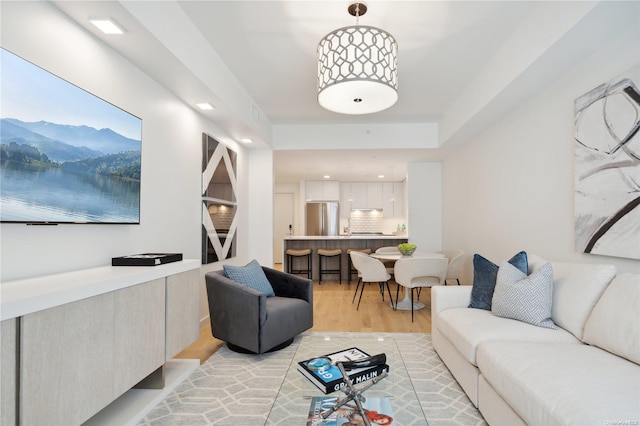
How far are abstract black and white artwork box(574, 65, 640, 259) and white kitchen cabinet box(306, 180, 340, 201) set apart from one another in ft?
23.2

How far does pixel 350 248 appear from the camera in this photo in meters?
7.32

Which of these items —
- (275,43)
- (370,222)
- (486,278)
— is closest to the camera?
(486,278)

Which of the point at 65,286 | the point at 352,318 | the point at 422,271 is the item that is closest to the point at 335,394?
the point at 65,286

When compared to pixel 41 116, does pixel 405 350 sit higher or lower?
lower

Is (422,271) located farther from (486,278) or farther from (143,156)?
(143,156)

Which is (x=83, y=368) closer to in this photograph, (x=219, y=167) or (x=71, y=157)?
(x=71, y=157)

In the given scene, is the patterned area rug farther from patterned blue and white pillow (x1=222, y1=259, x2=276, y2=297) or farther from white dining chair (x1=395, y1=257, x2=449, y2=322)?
white dining chair (x1=395, y1=257, x2=449, y2=322)

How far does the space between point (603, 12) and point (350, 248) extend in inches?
226

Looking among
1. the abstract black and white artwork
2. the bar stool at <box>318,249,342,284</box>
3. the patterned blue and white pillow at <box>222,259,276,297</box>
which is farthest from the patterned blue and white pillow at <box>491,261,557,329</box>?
the bar stool at <box>318,249,342,284</box>

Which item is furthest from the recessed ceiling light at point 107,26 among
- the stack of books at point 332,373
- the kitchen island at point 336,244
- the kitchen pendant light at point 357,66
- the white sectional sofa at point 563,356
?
the kitchen island at point 336,244

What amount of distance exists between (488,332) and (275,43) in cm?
282

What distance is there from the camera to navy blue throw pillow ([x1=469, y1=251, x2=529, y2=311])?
9.01 ft

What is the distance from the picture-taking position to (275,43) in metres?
3.07

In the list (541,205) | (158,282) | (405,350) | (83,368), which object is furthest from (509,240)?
(83,368)
